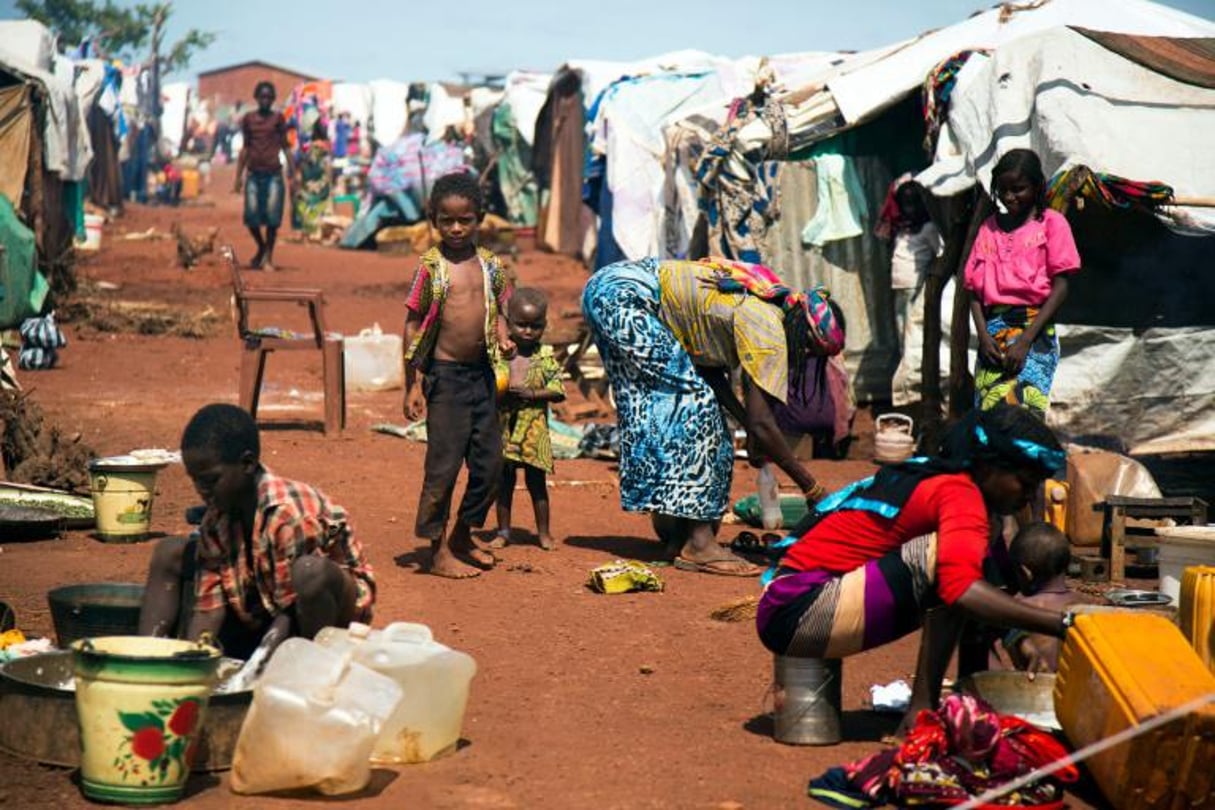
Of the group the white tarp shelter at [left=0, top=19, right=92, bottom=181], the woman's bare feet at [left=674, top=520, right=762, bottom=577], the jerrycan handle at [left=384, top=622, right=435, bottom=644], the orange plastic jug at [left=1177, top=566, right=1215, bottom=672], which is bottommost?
the woman's bare feet at [left=674, top=520, right=762, bottom=577]

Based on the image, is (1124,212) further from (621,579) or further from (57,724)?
(57,724)

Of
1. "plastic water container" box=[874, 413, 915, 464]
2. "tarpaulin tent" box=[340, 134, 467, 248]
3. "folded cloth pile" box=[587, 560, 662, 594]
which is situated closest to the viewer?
"folded cloth pile" box=[587, 560, 662, 594]

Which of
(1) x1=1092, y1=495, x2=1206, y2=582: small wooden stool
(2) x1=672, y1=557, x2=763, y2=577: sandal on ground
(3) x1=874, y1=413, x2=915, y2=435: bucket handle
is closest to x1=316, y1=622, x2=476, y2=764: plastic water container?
(2) x1=672, y1=557, x2=763, y2=577: sandal on ground

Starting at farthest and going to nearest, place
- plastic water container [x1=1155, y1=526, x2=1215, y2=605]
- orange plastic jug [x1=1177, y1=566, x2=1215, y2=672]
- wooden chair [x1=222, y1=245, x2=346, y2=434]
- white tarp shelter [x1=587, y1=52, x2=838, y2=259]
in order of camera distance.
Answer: white tarp shelter [x1=587, y1=52, x2=838, y2=259]
wooden chair [x1=222, y1=245, x2=346, y2=434]
plastic water container [x1=1155, y1=526, x2=1215, y2=605]
orange plastic jug [x1=1177, y1=566, x2=1215, y2=672]

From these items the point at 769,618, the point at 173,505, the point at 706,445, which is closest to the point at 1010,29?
the point at 706,445

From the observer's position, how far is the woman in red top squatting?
404 centimetres

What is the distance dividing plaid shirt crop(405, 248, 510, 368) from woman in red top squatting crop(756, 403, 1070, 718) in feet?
7.84

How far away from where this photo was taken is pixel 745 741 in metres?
4.43

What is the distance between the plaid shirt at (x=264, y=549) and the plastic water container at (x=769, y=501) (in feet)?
11.9

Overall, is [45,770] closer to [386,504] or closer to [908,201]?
[386,504]

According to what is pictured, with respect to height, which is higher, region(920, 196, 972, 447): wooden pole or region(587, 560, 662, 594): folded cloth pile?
region(920, 196, 972, 447): wooden pole

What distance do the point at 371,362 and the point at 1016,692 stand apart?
875 cm

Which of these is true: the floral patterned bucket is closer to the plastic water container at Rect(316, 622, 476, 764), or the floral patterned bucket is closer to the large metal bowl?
the large metal bowl

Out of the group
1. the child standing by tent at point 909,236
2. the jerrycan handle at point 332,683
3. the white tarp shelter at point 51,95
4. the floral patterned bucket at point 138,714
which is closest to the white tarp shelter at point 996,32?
the child standing by tent at point 909,236
